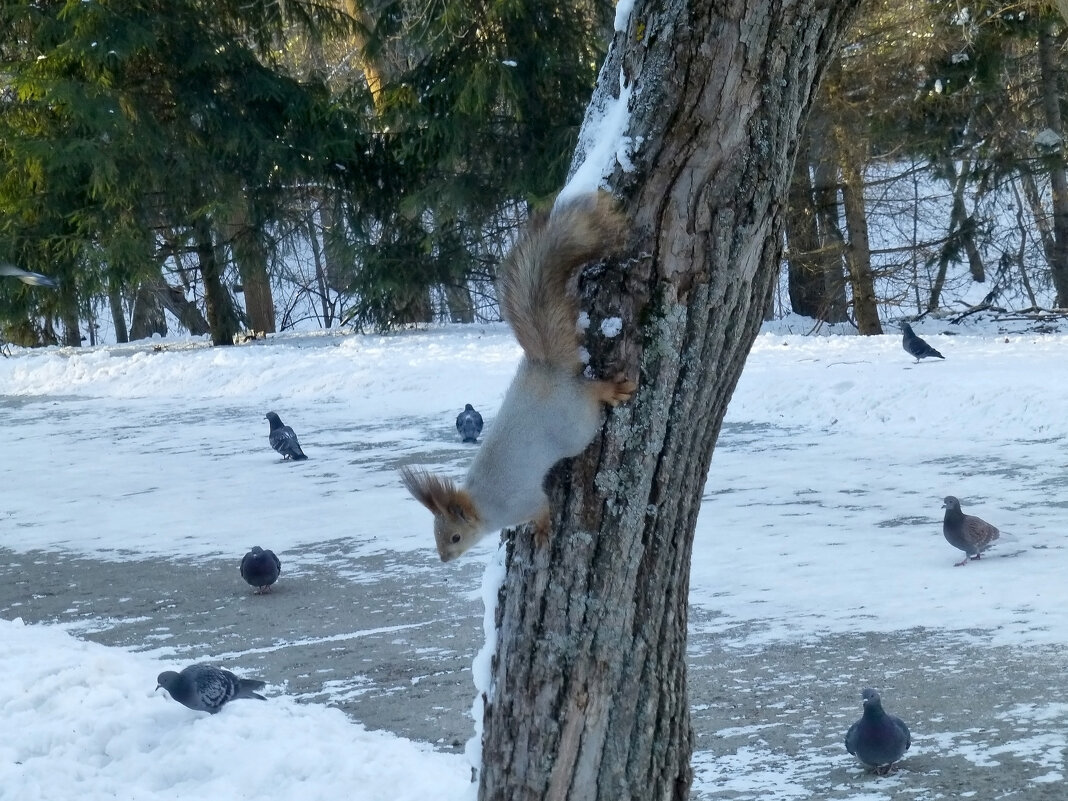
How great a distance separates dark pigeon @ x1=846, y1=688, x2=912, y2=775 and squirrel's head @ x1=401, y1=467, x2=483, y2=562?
1623 mm

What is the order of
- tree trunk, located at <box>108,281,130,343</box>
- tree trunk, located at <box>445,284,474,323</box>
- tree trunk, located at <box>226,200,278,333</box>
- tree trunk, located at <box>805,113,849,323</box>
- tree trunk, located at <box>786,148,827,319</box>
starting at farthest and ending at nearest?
tree trunk, located at <box>445,284,474,323</box>, tree trunk, located at <box>226,200,278,333</box>, tree trunk, located at <box>108,281,130,343</box>, tree trunk, located at <box>786,148,827,319</box>, tree trunk, located at <box>805,113,849,323</box>

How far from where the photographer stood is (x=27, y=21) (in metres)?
18.9

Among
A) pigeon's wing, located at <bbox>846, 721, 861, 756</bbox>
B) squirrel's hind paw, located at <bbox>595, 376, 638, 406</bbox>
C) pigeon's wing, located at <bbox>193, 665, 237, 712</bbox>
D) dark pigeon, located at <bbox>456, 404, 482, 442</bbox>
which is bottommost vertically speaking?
pigeon's wing, located at <bbox>846, 721, 861, 756</bbox>

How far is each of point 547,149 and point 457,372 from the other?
473 centimetres

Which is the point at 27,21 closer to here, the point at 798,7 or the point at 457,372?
the point at 457,372

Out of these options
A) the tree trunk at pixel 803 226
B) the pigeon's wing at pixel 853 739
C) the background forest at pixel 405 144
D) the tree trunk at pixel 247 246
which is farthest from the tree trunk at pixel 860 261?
the pigeon's wing at pixel 853 739

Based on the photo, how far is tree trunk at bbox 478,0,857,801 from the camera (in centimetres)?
282

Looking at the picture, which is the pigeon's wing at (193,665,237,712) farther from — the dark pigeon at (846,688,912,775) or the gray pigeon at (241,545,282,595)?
the dark pigeon at (846,688,912,775)

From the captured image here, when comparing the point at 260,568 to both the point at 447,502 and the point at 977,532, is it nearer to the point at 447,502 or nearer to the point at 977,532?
the point at 977,532

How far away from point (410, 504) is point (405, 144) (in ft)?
35.9

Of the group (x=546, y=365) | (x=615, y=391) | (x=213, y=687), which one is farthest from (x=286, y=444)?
(x=615, y=391)

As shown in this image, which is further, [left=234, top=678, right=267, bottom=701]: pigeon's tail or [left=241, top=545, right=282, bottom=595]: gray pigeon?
[left=241, top=545, right=282, bottom=595]: gray pigeon

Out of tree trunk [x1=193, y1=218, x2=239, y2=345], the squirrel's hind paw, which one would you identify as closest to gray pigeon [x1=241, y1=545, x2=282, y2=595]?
the squirrel's hind paw

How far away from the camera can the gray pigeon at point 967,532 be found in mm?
6707
